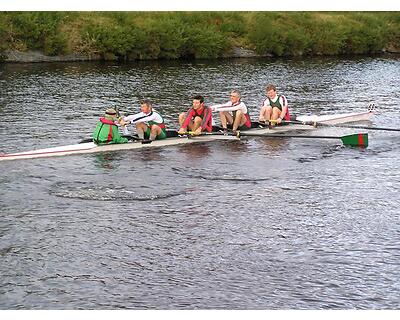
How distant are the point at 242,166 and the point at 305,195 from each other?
248 cm

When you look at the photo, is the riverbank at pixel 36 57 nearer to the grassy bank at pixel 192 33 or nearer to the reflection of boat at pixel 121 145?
the grassy bank at pixel 192 33

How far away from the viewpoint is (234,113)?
18.8 meters

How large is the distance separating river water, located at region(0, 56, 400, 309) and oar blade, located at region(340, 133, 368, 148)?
0.30 metres

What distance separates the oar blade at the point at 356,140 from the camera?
1833 centimetres

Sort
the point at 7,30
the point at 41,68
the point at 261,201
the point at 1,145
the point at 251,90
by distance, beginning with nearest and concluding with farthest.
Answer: the point at 261,201
the point at 1,145
the point at 251,90
the point at 41,68
the point at 7,30

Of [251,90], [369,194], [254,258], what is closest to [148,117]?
[369,194]

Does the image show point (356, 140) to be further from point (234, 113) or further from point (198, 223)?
point (198, 223)

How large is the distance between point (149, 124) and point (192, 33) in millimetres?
25471

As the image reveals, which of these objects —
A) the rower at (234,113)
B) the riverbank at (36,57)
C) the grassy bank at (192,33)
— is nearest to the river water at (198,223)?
the rower at (234,113)

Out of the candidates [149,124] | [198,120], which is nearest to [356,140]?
[198,120]

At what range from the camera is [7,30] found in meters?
37.3

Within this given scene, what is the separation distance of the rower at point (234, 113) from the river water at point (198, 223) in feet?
1.49

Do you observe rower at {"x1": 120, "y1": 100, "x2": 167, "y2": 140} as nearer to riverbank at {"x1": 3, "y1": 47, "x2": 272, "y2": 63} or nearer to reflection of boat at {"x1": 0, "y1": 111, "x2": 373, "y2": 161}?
reflection of boat at {"x1": 0, "y1": 111, "x2": 373, "y2": 161}

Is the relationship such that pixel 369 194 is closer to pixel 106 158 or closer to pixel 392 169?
pixel 392 169
